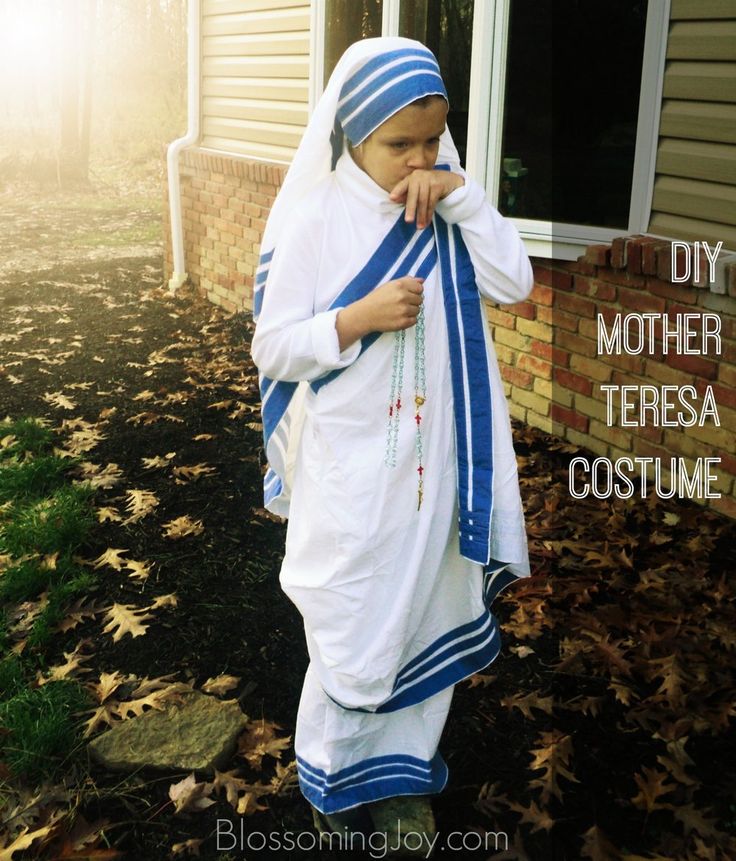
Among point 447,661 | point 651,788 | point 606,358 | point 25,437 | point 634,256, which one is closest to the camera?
point 447,661

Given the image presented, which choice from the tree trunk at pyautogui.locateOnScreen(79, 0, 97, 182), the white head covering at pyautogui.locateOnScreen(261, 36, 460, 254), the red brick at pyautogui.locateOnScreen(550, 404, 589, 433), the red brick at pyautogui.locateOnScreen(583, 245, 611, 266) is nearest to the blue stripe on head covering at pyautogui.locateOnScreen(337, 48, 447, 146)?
the white head covering at pyautogui.locateOnScreen(261, 36, 460, 254)

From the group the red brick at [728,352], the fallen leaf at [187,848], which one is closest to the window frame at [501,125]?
the red brick at [728,352]

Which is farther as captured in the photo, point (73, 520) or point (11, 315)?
point (11, 315)

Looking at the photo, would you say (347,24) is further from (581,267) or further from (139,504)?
(139,504)

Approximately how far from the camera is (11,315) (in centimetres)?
879

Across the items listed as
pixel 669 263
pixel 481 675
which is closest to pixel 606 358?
pixel 669 263

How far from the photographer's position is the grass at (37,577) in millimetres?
2777

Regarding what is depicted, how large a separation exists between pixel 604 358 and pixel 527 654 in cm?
198

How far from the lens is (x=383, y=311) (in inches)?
73.2

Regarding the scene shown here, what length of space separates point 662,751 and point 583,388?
248 centimetres

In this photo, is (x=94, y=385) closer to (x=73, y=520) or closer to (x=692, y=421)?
(x=73, y=520)

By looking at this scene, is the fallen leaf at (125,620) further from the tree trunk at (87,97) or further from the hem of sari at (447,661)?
the tree trunk at (87,97)

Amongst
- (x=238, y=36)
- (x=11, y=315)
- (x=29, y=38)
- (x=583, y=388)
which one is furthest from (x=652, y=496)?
(x=29, y=38)

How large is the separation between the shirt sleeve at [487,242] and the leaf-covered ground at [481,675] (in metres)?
1.52
